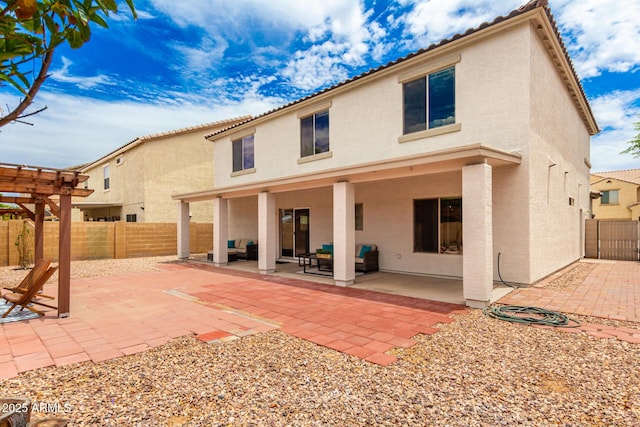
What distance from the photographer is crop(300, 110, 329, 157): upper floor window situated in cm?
1332

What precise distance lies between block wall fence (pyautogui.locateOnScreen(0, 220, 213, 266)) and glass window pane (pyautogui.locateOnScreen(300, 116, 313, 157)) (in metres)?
9.98

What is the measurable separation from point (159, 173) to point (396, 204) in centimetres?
1657

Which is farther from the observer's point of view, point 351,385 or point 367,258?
point 367,258

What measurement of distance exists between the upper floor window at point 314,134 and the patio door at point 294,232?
2799 millimetres

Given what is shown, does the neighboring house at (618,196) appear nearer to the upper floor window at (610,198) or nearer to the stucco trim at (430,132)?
the upper floor window at (610,198)

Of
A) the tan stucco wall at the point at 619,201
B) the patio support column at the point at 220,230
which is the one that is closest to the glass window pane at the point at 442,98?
the patio support column at the point at 220,230

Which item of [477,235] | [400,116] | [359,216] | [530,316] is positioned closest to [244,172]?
[359,216]

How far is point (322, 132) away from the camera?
529 inches

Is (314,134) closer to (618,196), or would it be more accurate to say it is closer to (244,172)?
(244,172)

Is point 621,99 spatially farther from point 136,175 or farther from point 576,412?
point 136,175

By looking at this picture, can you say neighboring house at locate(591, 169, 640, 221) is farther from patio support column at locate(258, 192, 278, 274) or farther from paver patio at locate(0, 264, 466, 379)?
paver patio at locate(0, 264, 466, 379)

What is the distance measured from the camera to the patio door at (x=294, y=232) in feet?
50.0

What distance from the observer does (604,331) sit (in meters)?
5.57

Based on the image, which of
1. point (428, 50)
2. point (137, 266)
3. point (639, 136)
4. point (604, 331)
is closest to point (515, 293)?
point (604, 331)
